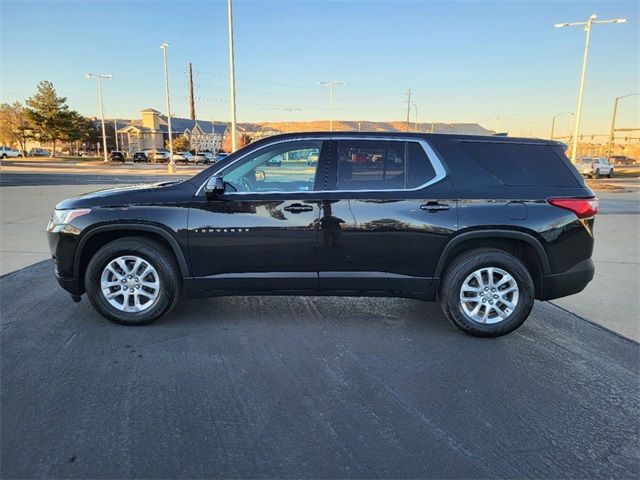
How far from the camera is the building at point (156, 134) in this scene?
355ft

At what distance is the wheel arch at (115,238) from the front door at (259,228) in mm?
142

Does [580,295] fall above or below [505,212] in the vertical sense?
below

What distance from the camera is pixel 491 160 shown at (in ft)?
13.7

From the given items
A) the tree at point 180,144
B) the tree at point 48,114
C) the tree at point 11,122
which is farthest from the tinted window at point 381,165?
the tree at point 180,144

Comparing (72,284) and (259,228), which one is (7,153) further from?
(259,228)

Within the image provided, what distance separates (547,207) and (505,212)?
385 mm

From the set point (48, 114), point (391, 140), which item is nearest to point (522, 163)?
point (391, 140)

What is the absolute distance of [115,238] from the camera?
4.35 m

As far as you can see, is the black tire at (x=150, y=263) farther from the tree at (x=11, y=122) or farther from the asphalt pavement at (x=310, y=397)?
the tree at (x=11, y=122)

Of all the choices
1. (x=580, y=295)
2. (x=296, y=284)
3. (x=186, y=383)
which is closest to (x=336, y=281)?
(x=296, y=284)

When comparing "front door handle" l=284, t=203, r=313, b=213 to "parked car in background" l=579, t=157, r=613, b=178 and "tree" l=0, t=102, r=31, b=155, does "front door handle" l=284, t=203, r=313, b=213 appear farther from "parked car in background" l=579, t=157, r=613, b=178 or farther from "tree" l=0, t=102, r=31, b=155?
"tree" l=0, t=102, r=31, b=155

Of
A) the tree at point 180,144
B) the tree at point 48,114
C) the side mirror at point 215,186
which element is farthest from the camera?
the tree at point 180,144

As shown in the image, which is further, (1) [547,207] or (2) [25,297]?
(2) [25,297]

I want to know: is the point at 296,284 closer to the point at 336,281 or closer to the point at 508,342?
the point at 336,281
